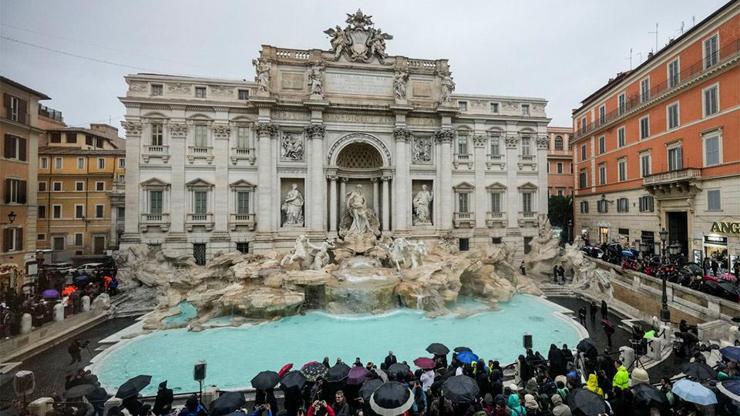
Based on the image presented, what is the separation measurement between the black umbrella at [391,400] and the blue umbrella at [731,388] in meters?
5.42

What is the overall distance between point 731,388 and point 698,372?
0.84 metres

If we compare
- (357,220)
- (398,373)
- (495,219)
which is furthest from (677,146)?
(398,373)

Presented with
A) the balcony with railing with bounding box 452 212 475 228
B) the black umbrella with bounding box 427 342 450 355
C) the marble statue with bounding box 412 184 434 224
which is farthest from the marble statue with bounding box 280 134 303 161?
the black umbrella with bounding box 427 342 450 355

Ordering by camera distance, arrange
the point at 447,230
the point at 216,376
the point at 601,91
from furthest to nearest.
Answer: the point at 601,91, the point at 447,230, the point at 216,376

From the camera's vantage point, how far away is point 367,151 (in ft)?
82.2

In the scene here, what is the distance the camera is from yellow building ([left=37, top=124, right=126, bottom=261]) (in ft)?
95.8

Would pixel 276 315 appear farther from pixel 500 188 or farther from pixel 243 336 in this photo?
pixel 500 188

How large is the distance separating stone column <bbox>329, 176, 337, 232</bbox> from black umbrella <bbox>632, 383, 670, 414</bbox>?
62.4 ft

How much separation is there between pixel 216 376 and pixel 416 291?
30.0ft

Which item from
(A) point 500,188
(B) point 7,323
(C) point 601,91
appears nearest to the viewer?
(B) point 7,323

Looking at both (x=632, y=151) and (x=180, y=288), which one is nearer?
(x=180, y=288)

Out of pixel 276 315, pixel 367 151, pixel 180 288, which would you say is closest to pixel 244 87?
pixel 367 151

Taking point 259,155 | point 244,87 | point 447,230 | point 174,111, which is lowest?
point 447,230

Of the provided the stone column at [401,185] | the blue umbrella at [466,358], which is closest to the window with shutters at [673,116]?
the stone column at [401,185]
